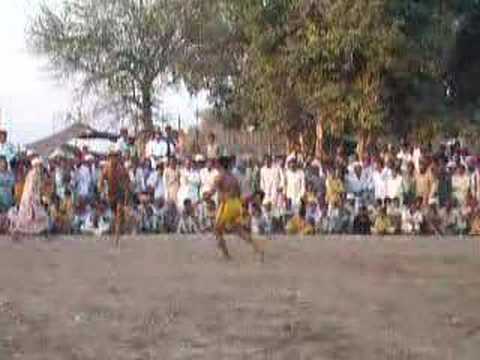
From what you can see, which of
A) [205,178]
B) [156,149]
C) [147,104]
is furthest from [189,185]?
[147,104]

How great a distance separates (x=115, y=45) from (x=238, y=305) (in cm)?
2914

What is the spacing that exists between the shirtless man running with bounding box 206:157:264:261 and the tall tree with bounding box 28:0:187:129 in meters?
22.3

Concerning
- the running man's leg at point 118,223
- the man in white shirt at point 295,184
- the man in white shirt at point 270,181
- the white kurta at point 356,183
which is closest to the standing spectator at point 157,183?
the man in white shirt at point 270,181

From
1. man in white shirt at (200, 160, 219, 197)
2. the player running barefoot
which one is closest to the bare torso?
the player running barefoot

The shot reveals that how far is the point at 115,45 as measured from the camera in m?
39.6

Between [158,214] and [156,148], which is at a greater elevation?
[156,148]

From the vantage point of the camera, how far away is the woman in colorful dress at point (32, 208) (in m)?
20.9

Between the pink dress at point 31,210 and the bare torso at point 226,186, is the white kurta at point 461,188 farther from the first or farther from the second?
the pink dress at point 31,210

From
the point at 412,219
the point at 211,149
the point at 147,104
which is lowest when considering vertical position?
the point at 412,219

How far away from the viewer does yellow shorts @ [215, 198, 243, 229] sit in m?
16.7

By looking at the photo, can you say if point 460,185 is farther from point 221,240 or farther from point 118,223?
point 221,240

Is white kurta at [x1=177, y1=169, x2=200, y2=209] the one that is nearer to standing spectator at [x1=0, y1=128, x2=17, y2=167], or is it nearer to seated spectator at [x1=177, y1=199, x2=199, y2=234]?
seated spectator at [x1=177, y1=199, x2=199, y2=234]

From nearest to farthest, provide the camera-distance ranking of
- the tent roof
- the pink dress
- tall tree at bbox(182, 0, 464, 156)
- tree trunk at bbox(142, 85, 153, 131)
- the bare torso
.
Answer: the bare torso < the pink dress < tall tree at bbox(182, 0, 464, 156) < the tent roof < tree trunk at bbox(142, 85, 153, 131)

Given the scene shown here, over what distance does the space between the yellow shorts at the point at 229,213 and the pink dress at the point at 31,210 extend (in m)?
5.14
